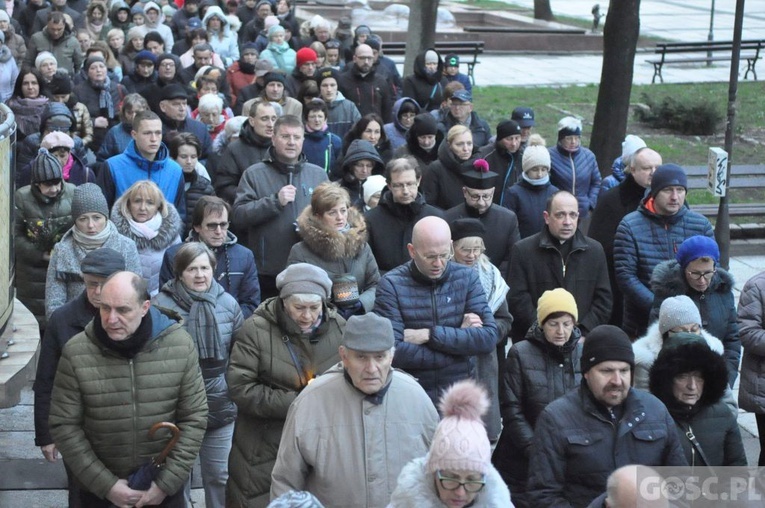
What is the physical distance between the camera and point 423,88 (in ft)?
54.0

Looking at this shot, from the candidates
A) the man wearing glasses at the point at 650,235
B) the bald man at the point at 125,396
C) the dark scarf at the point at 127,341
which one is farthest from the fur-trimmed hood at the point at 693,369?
the dark scarf at the point at 127,341

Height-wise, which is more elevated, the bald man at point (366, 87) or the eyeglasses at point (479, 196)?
the bald man at point (366, 87)

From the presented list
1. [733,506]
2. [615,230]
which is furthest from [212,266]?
[615,230]

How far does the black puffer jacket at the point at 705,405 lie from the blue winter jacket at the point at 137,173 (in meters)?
4.87

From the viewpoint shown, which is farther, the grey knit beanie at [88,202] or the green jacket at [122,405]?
the grey knit beanie at [88,202]

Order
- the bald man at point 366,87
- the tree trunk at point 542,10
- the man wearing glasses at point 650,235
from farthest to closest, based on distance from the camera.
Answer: the tree trunk at point 542,10 < the bald man at point 366,87 < the man wearing glasses at point 650,235

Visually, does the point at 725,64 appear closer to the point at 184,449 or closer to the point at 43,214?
the point at 43,214

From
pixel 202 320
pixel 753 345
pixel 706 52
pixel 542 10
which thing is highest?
pixel 542 10

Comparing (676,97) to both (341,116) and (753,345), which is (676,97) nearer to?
(341,116)

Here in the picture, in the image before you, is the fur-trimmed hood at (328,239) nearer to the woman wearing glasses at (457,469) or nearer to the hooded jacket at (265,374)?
the hooded jacket at (265,374)

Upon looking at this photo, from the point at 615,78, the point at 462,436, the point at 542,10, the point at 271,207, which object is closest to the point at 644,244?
the point at 271,207

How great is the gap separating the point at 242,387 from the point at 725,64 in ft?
84.4

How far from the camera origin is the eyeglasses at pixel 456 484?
512 centimetres

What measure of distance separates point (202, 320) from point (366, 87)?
9167mm
